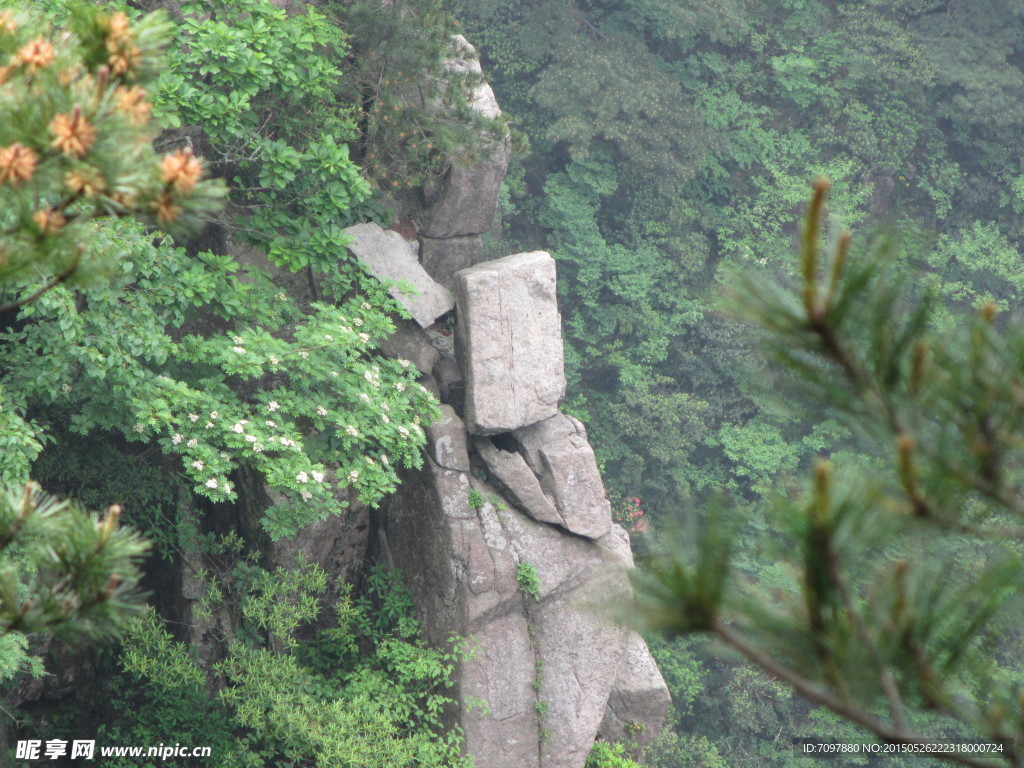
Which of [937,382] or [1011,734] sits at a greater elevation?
[937,382]

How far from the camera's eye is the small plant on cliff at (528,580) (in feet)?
30.6

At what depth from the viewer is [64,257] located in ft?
7.83

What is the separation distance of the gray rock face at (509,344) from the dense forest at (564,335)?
4.02ft

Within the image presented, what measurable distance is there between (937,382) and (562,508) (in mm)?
8210

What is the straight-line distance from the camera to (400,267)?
967cm

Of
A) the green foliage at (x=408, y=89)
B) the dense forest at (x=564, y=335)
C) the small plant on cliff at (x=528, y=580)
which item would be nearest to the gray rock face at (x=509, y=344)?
the dense forest at (x=564, y=335)

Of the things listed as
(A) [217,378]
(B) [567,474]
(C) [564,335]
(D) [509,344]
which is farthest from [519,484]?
(C) [564,335]

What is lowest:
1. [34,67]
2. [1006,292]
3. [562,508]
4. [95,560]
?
[562,508]

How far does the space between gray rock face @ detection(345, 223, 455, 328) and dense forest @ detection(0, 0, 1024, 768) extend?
301mm

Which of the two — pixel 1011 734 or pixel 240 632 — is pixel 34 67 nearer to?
pixel 1011 734

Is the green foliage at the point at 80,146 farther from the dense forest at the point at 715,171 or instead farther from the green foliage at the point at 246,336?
the dense forest at the point at 715,171

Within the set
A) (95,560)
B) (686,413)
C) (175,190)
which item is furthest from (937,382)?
(686,413)

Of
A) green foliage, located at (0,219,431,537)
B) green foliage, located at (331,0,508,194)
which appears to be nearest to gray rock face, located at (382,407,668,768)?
green foliage, located at (0,219,431,537)

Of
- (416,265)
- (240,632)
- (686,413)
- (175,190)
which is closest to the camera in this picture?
(175,190)
